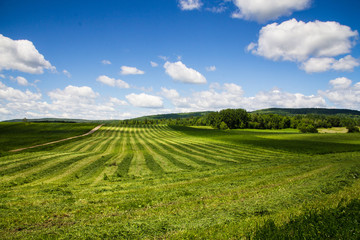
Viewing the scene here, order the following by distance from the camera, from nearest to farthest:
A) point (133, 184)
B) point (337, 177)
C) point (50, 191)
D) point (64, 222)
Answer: point (64, 222) < point (50, 191) < point (337, 177) < point (133, 184)

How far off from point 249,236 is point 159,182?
364 inches

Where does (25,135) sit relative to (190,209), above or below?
below

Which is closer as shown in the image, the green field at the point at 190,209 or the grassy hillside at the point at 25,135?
the green field at the point at 190,209

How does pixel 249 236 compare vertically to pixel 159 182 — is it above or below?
above

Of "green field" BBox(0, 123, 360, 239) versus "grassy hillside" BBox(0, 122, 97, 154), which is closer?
"green field" BBox(0, 123, 360, 239)

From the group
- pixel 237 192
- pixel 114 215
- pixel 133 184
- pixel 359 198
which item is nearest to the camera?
pixel 114 215

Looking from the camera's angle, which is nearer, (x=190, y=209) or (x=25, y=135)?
(x=190, y=209)

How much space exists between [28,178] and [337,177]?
78.8 ft

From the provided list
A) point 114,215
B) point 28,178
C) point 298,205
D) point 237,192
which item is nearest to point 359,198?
point 298,205

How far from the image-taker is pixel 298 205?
8.46 m

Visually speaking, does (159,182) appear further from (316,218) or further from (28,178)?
(28,178)

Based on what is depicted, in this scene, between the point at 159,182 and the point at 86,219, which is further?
the point at 159,182

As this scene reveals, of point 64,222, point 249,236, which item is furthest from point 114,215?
point 249,236

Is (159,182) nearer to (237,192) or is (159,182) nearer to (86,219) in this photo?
(237,192)
